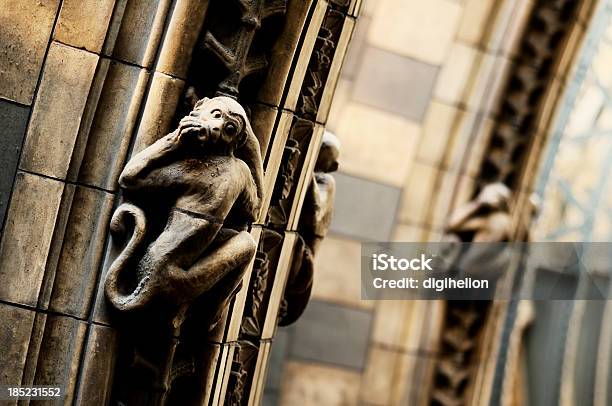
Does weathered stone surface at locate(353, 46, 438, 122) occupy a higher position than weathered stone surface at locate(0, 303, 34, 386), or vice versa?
weathered stone surface at locate(353, 46, 438, 122)

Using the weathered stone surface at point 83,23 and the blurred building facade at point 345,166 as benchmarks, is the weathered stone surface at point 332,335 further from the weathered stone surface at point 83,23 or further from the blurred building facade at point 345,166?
the weathered stone surface at point 83,23

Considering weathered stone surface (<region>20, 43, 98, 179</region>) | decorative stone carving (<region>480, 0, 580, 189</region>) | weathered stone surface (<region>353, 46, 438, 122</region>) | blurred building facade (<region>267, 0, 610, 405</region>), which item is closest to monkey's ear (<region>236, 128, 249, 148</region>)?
weathered stone surface (<region>20, 43, 98, 179</region>)

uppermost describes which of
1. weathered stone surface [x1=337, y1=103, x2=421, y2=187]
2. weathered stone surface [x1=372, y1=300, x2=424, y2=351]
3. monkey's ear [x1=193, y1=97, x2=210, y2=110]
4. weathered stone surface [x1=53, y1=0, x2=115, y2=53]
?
weathered stone surface [x1=337, y1=103, x2=421, y2=187]

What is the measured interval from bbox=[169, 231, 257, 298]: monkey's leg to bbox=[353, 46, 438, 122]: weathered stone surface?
207 inches

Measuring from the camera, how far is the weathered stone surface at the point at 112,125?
174 inches

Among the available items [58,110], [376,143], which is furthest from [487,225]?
[58,110]

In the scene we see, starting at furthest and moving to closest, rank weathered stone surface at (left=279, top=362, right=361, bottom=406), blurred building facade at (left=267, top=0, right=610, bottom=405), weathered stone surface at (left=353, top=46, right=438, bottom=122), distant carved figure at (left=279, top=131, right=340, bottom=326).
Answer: weathered stone surface at (left=353, top=46, right=438, bottom=122), blurred building facade at (left=267, top=0, right=610, bottom=405), weathered stone surface at (left=279, top=362, right=361, bottom=406), distant carved figure at (left=279, top=131, right=340, bottom=326)

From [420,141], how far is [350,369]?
1735 millimetres

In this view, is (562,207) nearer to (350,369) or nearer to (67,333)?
(350,369)

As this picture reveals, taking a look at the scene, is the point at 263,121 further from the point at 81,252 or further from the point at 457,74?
the point at 457,74

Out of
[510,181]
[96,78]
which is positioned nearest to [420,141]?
[510,181]

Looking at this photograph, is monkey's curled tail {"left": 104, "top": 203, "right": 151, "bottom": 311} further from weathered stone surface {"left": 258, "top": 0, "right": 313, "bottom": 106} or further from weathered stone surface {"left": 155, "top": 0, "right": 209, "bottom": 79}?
weathered stone surface {"left": 258, "top": 0, "right": 313, "bottom": 106}

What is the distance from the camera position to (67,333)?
4410mm

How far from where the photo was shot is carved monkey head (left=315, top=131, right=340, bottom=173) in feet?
18.2
